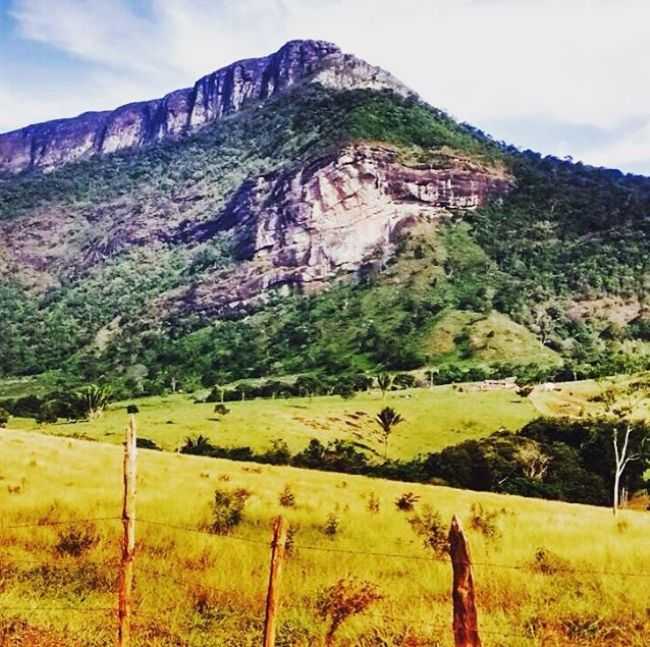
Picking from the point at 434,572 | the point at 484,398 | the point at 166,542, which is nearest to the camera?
the point at 434,572

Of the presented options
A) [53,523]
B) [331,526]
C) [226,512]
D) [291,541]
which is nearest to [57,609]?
[53,523]

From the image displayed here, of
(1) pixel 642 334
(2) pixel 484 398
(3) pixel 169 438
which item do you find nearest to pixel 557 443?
(2) pixel 484 398

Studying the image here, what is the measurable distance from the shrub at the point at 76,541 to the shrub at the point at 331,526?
480 cm

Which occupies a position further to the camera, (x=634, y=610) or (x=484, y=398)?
(x=484, y=398)

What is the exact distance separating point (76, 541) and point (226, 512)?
11.8 feet

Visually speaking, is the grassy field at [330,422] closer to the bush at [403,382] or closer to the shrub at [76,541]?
the bush at [403,382]

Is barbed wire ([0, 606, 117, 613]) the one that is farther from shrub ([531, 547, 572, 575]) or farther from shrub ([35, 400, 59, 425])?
shrub ([35, 400, 59, 425])

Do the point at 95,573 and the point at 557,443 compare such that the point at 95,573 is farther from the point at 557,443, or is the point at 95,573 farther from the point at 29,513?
the point at 557,443

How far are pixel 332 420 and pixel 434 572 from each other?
100 meters

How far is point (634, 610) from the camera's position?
11.3m

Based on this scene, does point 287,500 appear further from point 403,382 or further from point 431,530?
point 403,382

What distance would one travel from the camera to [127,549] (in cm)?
956

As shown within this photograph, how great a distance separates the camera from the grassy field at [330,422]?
102 m

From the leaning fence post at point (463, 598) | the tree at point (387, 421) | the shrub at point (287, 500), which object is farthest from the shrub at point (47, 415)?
the leaning fence post at point (463, 598)
